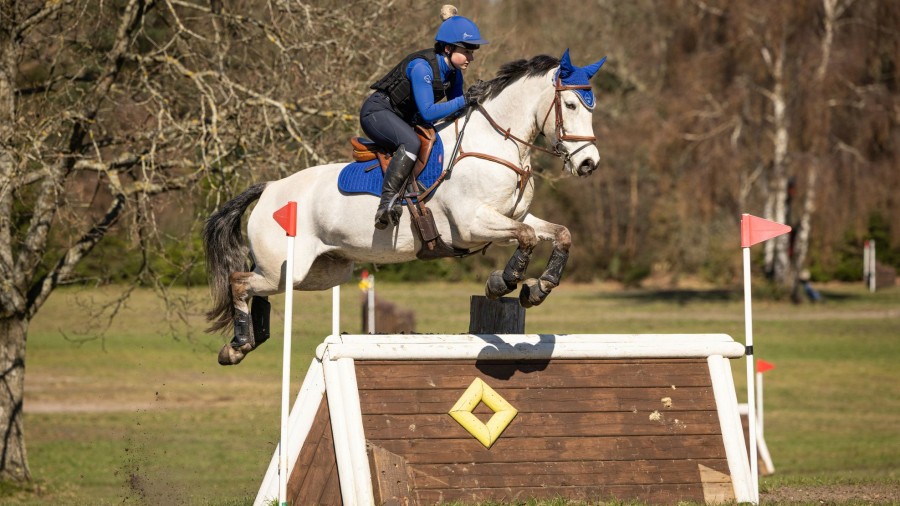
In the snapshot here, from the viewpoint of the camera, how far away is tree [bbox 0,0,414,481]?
959cm

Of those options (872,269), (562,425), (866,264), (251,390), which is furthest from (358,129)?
(866,264)

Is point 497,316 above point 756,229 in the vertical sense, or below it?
below

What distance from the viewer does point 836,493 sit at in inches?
301

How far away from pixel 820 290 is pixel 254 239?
3130 centimetres

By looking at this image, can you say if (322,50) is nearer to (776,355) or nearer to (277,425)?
(277,425)

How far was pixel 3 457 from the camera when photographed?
426 inches

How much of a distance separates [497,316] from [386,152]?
132 cm

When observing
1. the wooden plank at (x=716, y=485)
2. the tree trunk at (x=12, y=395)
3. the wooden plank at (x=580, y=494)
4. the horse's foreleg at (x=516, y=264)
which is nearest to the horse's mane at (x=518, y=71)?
the horse's foreleg at (x=516, y=264)

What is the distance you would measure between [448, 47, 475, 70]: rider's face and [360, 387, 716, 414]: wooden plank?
74.9 inches

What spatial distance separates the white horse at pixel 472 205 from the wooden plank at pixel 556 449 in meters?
0.79

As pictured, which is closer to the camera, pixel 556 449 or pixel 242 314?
pixel 556 449

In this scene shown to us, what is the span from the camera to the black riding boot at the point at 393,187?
640 cm

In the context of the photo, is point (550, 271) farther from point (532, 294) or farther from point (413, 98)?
point (413, 98)

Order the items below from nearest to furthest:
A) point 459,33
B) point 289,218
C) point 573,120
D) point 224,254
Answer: point 289,218, point 573,120, point 459,33, point 224,254
